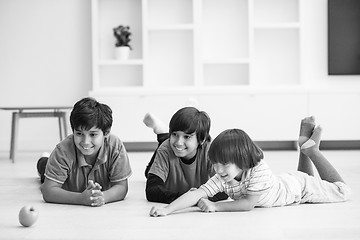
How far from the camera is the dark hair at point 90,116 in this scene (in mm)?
2650

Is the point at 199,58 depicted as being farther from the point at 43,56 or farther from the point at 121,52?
the point at 43,56

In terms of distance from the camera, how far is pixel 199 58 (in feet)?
20.4

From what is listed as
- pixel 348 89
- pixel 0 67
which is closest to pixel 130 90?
pixel 0 67

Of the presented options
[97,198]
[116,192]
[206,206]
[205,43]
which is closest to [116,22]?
[205,43]

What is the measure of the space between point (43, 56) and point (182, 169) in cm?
399

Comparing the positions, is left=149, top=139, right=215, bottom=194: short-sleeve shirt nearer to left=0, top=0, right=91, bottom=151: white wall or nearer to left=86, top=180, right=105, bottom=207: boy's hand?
left=86, top=180, right=105, bottom=207: boy's hand

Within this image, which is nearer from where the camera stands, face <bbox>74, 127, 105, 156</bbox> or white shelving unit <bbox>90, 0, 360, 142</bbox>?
face <bbox>74, 127, 105, 156</bbox>

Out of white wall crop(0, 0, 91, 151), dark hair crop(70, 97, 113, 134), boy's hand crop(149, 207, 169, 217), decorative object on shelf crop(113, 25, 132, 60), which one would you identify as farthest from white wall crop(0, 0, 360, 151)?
boy's hand crop(149, 207, 169, 217)

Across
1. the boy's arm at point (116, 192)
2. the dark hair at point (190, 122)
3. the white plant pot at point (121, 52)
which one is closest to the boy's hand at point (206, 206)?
the dark hair at point (190, 122)

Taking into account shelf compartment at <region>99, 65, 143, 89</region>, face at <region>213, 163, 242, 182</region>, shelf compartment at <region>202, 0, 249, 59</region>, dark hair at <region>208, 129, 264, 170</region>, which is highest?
shelf compartment at <region>202, 0, 249, 59</region>

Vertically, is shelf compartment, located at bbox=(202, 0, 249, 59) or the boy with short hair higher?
shelf compartment, located at bbox=(202, 0, 249, 59)

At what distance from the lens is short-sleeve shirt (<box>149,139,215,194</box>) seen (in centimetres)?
287

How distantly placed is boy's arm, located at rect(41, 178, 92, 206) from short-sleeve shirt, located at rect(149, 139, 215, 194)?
348 millimetres

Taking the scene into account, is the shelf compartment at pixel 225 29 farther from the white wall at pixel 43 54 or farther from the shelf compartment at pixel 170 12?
the white wall at pixel 43 54
